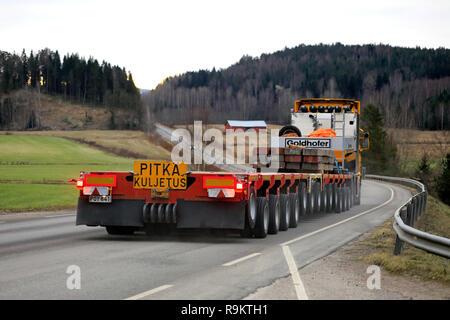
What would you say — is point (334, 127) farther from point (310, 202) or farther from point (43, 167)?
point (43, 167)

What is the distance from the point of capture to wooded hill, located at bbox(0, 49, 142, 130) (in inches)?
6688

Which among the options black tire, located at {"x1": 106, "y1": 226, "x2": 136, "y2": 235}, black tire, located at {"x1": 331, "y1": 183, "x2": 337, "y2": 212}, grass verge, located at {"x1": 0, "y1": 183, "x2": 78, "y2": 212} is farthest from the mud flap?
grass verge, located at {"x1": 0, "y1": 183, "x2": 78, "y2": 212}

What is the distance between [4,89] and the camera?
175 m

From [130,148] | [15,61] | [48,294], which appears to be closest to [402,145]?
[130,148]

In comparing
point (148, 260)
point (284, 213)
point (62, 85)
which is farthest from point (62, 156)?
point (62, 85)

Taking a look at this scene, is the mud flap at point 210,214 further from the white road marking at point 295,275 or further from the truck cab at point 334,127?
the truck cab at point 334,127

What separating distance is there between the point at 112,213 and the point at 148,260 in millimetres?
3262

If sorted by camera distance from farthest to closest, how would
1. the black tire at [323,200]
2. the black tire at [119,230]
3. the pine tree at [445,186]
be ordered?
1. the pine tree at [445,186]
2. the black tire at [323,200]
3. the black tire at [119,230]

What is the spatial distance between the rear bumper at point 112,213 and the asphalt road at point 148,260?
0.42m

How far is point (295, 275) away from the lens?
9.07 meters

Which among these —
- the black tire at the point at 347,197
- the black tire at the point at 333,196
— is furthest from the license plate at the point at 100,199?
the black tire at the point at 347,197

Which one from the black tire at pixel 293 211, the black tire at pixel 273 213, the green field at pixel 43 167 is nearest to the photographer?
the black tire at pixel 273 213

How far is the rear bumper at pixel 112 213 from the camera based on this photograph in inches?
527

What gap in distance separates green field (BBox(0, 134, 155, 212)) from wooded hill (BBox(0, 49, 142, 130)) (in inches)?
2548
